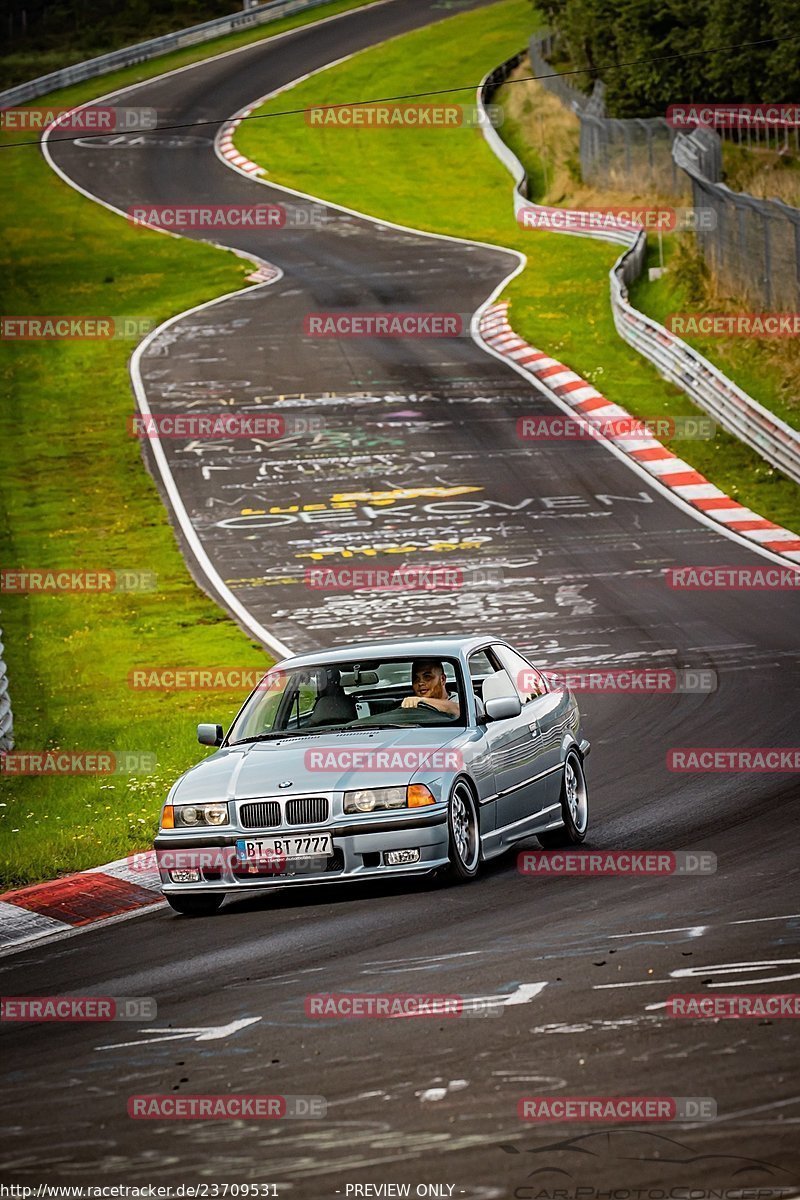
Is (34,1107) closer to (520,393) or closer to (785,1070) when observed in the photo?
(785,1070)

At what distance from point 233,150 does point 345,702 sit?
181 feet

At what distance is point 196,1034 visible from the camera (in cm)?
781

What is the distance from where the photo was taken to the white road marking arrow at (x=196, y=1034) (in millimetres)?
7734

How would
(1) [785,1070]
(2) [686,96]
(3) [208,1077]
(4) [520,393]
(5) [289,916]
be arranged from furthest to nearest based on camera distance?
(2) [686,96] → (4) [520,393] → (5) [289,916] → (3) [208,1077] → (1) [785,1070]

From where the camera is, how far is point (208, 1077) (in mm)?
7074

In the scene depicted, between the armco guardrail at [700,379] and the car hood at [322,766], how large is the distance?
1677cm

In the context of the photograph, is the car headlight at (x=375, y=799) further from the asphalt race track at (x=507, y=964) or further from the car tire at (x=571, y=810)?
the car tire at (x=571, y=810)

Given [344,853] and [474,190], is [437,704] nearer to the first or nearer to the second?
[344,853]

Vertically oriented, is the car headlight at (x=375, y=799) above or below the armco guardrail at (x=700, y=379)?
above

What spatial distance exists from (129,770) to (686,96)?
42093mm

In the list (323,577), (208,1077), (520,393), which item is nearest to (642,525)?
→ (323,577)

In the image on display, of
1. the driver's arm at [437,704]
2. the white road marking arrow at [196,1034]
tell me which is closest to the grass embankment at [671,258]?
the driver's arm at [437,704]

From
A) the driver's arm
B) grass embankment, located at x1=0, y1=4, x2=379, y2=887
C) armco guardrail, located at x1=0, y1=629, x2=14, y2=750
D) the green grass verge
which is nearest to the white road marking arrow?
the driver's arm

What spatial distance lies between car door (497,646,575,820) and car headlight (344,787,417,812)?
160 centimetres
